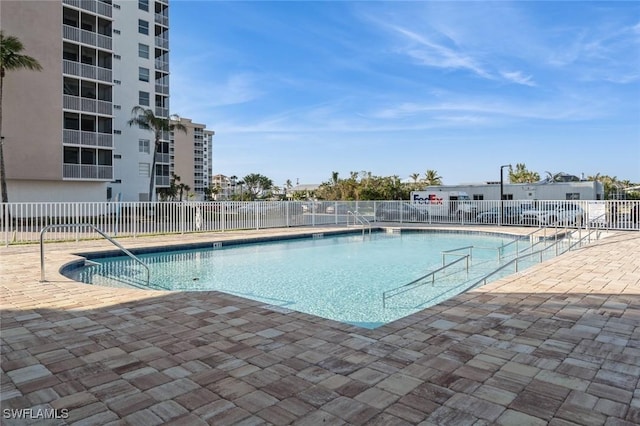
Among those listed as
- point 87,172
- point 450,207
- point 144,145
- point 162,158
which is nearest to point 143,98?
point 144,145

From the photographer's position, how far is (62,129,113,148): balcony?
23016 millimetres

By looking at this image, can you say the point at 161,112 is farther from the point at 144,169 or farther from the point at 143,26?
the point at 143,26

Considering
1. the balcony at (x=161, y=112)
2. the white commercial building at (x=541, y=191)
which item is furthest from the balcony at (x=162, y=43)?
the white commercial building at (x=541, y=191)

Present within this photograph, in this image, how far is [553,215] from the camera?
1688cm

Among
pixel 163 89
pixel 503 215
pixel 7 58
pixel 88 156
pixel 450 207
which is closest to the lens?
pixel 7 58

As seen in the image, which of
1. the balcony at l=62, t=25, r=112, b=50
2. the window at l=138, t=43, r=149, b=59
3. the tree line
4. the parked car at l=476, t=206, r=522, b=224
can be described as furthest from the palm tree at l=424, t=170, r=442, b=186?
the balcony at l=62, t=25, r=112, b=50

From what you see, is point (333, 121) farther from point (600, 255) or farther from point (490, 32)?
point (600, 255)

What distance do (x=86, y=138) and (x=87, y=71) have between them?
403 centimetres

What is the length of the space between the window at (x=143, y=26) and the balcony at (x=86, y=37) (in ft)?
18.9

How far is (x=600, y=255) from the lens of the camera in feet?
28.8

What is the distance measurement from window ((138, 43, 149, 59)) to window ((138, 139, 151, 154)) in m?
6.34

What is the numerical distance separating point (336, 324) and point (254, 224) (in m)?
12.6

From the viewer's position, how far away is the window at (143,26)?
3014 centimetres

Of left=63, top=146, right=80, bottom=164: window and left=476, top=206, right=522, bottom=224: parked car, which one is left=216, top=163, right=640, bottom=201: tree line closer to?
left=476, top=206, right=522, bottom=224: parked car
